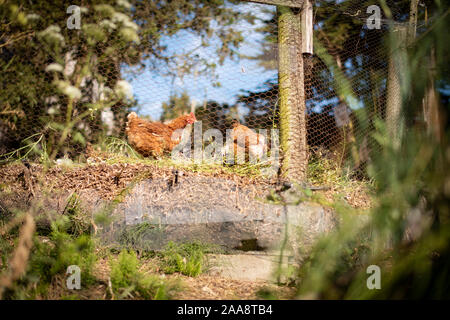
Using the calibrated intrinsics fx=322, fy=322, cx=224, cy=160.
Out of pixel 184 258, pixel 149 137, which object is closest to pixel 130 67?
pixel 149 137

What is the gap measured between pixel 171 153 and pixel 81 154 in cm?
92

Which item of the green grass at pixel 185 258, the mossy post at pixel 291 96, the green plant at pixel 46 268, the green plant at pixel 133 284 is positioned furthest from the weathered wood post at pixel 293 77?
the green plant at pixel 46 268

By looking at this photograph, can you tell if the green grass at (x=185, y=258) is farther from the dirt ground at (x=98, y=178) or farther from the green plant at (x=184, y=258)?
the dirt ground at (x=98, y=178)

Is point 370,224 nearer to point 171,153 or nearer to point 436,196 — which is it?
point 436,196

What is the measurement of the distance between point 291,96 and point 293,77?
16 cm

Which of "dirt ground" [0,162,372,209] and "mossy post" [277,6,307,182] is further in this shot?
"mossy post" [277,6,307,182]

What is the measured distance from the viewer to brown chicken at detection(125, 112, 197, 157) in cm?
335

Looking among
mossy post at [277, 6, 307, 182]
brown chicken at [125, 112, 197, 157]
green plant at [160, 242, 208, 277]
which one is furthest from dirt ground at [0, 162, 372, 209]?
brown chicken at [125, 112, 197, 157]

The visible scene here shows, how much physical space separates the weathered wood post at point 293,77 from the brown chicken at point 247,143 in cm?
24

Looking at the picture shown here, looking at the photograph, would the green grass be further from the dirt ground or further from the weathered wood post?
the weathered wood post

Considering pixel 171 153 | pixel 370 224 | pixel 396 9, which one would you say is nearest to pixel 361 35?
pixel 396 9

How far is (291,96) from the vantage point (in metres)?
2.72

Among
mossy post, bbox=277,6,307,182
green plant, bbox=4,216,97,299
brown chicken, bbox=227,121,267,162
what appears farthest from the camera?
brown chicken, bbox=227,121,267,162

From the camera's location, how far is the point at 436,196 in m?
0.63
